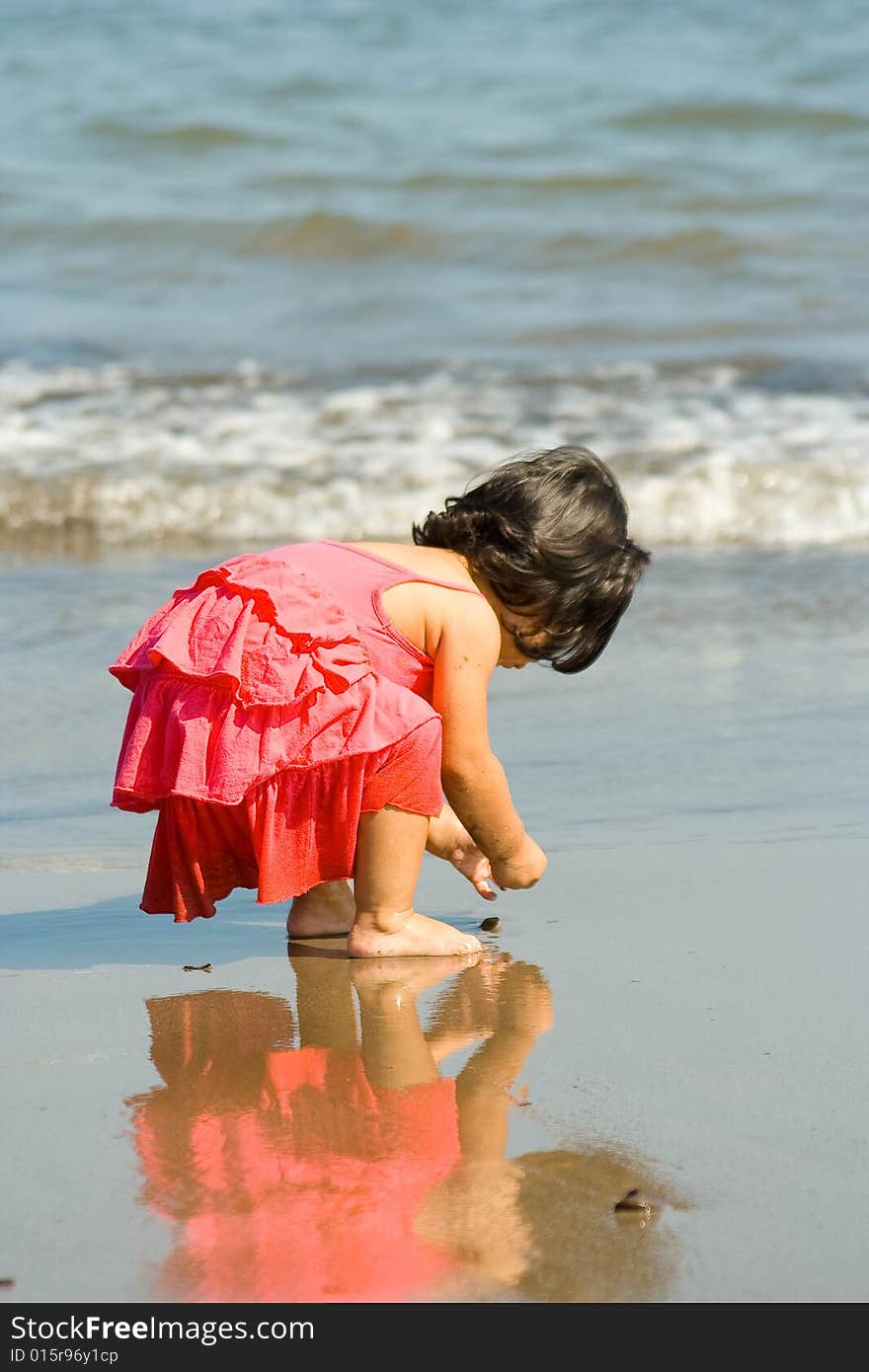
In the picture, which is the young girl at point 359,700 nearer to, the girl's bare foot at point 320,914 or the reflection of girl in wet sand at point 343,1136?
the girl's bare foot at point 320,914

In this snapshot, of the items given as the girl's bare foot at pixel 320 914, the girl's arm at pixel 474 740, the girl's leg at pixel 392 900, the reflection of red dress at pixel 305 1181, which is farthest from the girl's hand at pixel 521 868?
the reflection of red dress at pixel 305 1181

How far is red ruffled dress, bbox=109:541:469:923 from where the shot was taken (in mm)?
2342

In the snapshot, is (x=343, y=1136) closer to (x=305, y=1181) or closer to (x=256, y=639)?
(x=305, y=1181)

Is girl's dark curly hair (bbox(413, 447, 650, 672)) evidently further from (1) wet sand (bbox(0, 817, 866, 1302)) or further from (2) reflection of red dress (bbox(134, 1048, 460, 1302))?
(2) reflection of red dress (bbox(134, 1048, 460, 1302))

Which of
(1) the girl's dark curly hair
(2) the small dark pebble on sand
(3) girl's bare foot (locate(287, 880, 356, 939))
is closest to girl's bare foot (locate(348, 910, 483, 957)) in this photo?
(3) girl's bare foot (locate(287, 880, 356, 939))

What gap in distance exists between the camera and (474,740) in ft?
8.04

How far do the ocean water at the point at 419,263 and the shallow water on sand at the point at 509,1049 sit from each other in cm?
236

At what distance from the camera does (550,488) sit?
2537mm

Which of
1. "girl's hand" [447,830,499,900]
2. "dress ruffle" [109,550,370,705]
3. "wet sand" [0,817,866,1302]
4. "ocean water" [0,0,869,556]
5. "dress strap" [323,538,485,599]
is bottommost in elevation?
"wet sand" [0,817,866,1302]

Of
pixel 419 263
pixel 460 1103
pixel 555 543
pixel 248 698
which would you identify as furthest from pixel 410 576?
pixel 419 263

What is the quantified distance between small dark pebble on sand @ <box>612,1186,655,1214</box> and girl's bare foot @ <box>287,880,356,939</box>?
100 cm

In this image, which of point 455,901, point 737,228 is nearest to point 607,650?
point 455,901

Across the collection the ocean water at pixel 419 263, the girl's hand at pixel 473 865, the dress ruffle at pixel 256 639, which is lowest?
the girl's hand at pixel 473 865

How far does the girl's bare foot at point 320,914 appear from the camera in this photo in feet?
8.38
